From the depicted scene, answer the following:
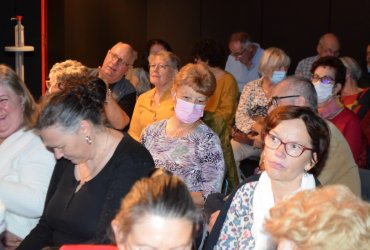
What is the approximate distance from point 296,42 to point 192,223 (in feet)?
27.2

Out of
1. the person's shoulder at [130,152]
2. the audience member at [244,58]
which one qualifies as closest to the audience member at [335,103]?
the person's shoulder at [130,152]

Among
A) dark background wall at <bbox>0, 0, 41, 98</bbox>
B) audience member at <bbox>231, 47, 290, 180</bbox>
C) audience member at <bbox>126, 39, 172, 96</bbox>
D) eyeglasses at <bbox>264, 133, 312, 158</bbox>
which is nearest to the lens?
eyeglasses at <bbox>264, 133, 312, 158</bbox>

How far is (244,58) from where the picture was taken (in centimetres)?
862

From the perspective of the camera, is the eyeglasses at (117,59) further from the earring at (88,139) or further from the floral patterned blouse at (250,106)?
the earring at (88,139)

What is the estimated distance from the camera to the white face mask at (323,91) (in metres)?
4.67

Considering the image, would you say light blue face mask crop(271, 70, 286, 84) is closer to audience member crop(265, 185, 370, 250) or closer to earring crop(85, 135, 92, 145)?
earring crop(85, 135, 92, 145)

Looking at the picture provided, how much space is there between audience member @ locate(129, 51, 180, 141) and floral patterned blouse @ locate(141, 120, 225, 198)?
851mm

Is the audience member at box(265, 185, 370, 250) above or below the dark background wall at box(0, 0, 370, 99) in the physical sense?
below

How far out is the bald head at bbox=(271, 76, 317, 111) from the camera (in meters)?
3.71

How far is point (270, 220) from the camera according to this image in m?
2.00

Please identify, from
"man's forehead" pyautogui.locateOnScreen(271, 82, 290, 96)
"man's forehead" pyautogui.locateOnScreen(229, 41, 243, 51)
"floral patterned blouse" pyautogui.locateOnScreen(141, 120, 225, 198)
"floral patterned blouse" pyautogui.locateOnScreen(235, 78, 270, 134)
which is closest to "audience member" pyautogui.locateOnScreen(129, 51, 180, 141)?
"floral patterned blouse" pyautogui.locateOnScreen(141, 120, 225, 198)

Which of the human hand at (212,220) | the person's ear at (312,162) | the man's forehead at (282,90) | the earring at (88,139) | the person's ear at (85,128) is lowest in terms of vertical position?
the human hand at (212,220)

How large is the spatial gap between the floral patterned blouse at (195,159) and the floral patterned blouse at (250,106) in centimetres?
190

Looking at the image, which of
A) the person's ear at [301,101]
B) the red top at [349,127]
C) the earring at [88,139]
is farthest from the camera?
the red top at [349,127]
